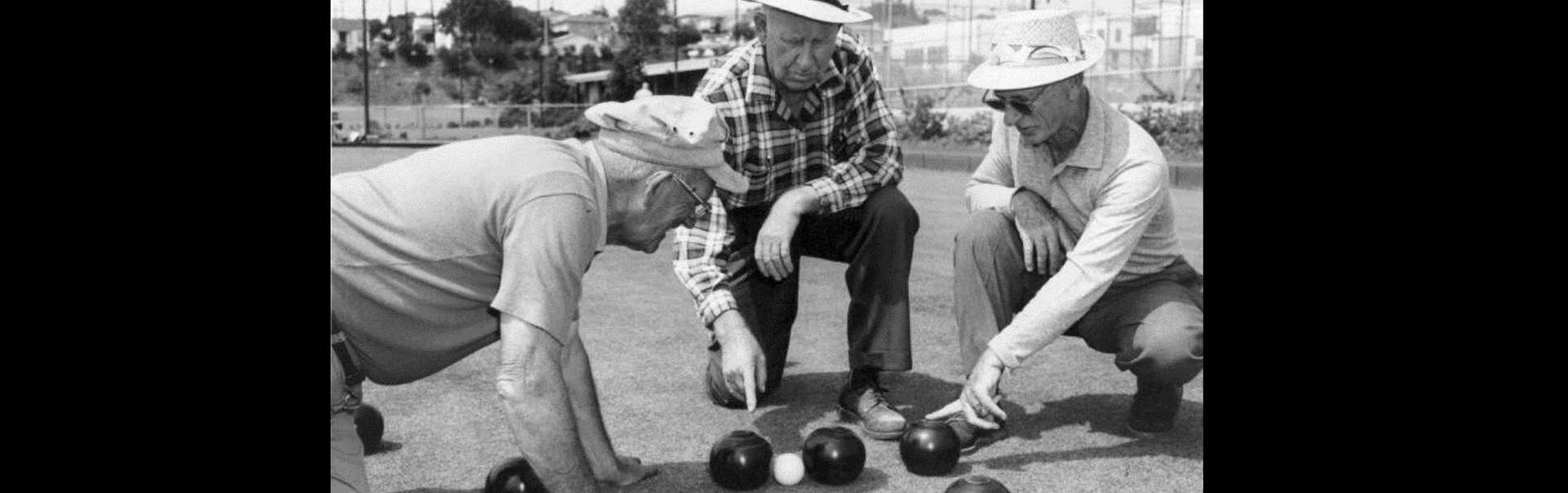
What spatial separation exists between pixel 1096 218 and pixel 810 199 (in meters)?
0.87

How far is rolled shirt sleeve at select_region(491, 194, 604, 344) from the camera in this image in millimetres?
2828

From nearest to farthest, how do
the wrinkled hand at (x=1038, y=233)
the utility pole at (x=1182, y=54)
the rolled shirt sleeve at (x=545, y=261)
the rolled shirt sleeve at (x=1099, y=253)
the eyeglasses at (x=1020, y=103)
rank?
1. the rolled shirt sleeve at (x=545, y=261)
2. the rolled shirt sleeve at (x=1099, y=253)
3. the eyeglasses at (x=1020, y=103)
4. the utility pole at (x=1182, y=54)
5. the wrinkled hand at (x=1038, y=233)

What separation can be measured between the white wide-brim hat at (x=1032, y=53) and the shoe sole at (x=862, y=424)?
102cm

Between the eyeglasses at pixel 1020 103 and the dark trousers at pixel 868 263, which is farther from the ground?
the eyeglasses at pixel 1020 103

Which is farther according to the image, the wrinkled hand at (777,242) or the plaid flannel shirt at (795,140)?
the plaid flannel shirt at (795,140)

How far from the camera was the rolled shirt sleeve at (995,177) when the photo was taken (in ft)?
14.2

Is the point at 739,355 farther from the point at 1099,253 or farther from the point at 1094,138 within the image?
the point at 1094,138

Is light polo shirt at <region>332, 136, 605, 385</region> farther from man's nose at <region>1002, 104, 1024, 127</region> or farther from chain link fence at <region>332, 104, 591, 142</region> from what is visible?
man's nose at <region>1002, 104, 1024, 127</region>

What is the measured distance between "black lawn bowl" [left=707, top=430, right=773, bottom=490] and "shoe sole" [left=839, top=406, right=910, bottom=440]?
0.49 metres

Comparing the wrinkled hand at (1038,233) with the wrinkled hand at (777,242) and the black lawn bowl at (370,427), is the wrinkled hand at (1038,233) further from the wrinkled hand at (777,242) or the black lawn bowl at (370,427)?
the black lawn bowl at (370,427)

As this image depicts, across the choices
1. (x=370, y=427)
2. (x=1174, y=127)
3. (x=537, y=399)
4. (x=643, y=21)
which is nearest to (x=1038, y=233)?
(x=643, y=21)

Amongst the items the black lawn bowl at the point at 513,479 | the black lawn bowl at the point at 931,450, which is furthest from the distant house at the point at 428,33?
the black lawn bowl at the point at 931,450
